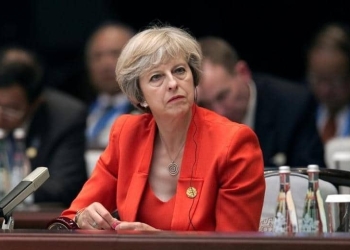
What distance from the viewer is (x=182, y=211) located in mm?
4145

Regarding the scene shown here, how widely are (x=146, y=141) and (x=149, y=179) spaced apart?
0.48 feet

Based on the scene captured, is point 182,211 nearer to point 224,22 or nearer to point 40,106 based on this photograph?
point 40,106

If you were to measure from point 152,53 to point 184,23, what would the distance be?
459 centimetres

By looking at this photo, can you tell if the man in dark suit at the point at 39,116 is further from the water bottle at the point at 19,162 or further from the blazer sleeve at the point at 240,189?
the blazer sleeve at the point at 240,189

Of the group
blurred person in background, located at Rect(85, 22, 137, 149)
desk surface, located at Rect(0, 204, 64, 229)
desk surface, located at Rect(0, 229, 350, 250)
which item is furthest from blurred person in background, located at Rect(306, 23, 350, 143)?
desk surface, located at Rect(0, 229, 350, 250)

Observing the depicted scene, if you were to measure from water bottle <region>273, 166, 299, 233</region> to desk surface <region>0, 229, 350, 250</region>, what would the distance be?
0.43 metres

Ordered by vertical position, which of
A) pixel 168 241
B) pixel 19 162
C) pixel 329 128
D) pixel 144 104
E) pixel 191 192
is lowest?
pixel 168 241

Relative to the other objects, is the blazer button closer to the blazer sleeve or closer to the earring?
the blazer sleeve

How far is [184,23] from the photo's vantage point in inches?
347

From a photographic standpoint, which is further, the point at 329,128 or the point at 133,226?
the point at 329,128

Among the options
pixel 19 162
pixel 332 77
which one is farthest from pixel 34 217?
pixel 332 77

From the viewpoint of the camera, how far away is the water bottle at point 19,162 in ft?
22.1

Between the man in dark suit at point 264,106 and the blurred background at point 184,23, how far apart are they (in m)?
2.00

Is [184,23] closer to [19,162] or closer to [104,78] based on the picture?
[104,78]
